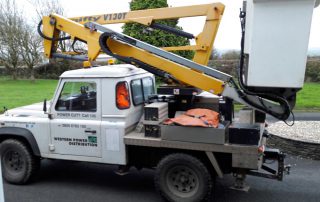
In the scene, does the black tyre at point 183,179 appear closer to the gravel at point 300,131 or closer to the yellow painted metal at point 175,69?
the yellow painted metal at point 175,69

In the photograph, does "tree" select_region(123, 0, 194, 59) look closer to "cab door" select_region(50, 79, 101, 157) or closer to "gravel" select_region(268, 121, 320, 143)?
"gravel" select_region(268, 121, 320, 143)

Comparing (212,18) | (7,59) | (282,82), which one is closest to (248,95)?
(282,82)

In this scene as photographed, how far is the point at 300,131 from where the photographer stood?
315 inches

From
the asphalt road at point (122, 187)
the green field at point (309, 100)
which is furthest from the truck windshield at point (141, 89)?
the green field at point (309, 100)

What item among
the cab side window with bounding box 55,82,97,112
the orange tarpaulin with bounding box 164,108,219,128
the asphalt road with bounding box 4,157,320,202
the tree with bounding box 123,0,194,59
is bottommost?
the asphalt road with bounding box 4,157,320,202

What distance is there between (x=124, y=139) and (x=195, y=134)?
3.58 ft

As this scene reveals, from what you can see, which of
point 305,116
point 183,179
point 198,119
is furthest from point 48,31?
point 305,116

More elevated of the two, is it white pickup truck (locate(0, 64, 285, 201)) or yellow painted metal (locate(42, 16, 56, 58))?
yellow painted metal (locate(42, 16, 56, 58))

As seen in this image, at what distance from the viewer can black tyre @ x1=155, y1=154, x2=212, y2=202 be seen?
4711 mm

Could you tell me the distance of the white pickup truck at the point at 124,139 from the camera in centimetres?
466

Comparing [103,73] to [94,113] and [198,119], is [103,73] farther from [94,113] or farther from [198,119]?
[198,119]

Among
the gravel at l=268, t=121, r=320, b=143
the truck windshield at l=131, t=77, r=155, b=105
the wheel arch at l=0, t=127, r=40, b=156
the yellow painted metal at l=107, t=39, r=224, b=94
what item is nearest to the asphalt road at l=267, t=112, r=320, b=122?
the gravel at l=268, t=121, r=320, b=143

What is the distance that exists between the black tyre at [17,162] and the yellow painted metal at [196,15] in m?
2.54

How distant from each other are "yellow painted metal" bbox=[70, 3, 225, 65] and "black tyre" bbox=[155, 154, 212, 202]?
67.5 inches
